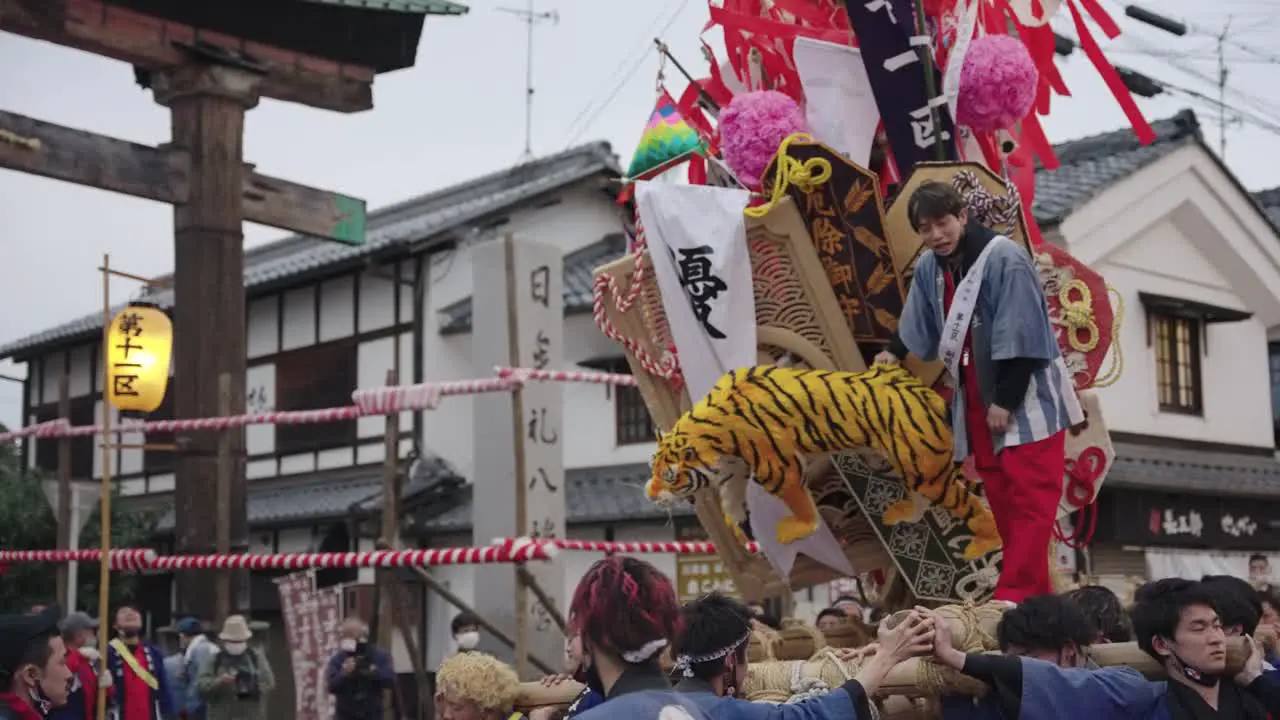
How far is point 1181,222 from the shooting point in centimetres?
1788

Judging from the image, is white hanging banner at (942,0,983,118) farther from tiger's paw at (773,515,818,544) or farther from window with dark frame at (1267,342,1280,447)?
window with dark frame at (1267,342,1280,447)

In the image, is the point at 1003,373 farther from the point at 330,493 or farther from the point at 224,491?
the point at 330,493

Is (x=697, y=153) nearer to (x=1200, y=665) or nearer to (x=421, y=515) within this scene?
(x=1200, y=665)

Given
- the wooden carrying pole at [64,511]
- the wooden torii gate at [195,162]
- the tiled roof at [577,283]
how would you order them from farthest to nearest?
the tiled roof at [577,283], the wooden carrying pole at [64,511], the wooden torii gate at [195,162]

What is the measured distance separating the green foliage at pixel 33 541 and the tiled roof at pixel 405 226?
11.1 feet

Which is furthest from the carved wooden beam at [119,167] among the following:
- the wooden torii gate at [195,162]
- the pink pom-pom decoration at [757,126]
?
the pink pom-pom decoration at [757,126]

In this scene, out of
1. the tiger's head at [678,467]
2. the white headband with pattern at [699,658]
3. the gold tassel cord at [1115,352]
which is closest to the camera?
the white headband with pattern at [699,658]

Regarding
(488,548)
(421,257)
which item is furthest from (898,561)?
(421,257)

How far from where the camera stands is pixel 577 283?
19.7m

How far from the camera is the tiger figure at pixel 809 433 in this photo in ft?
14.7

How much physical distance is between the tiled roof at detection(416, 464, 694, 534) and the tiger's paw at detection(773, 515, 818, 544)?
12296 mm

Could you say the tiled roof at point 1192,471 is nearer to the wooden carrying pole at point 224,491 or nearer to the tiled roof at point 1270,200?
the tiled roof at point 1270,200

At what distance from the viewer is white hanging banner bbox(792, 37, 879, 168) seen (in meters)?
5.14

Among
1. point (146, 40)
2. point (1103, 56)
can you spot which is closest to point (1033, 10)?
point (1103, 56)
